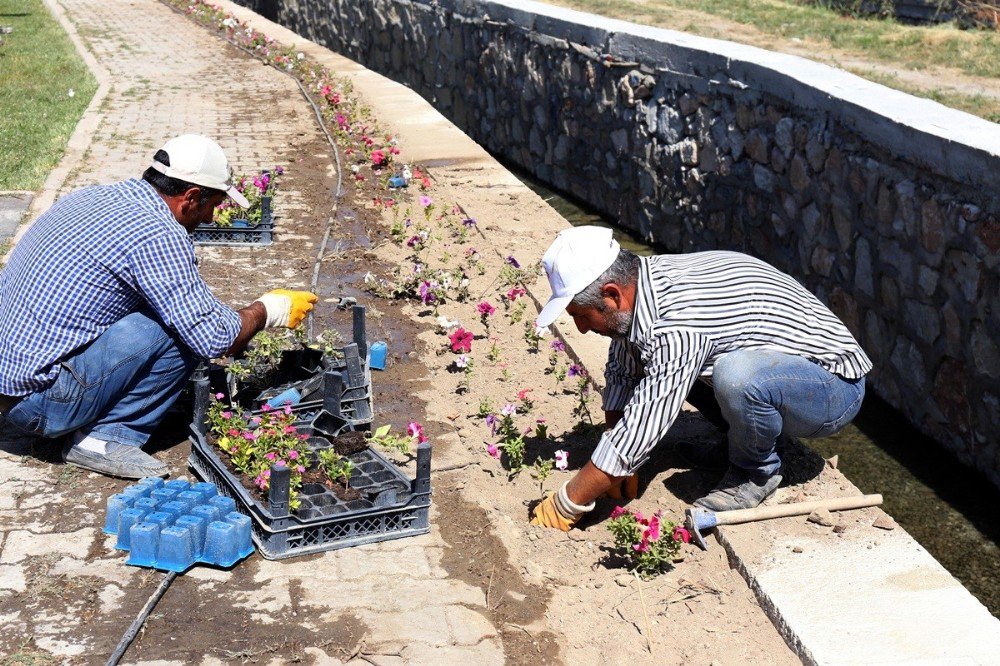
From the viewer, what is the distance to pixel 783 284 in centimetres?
402

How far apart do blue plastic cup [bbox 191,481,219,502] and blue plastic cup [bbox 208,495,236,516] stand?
2 centimetres

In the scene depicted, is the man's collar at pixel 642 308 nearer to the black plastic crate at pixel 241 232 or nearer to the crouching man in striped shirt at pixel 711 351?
the crouching man in striped shirt at pixel 711 351

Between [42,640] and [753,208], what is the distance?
5.76 meters

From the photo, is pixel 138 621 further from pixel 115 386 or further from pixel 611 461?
pixel 611 461

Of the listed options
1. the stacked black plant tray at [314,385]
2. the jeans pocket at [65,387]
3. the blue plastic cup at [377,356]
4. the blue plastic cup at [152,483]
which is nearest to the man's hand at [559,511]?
the stacked black plant tray at [314,385]

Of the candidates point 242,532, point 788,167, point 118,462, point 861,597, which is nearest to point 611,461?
point 861,597

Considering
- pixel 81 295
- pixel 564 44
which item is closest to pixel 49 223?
pixel 81 295

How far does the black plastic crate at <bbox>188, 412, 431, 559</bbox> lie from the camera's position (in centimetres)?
384

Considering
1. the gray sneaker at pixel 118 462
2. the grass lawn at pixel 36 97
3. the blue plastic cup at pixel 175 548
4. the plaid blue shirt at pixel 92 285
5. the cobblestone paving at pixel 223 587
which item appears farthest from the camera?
the grass lawn at pixel 36 97

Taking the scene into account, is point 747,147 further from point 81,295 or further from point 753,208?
point 81,295

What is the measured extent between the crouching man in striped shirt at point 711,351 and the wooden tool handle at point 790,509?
0.30 feet

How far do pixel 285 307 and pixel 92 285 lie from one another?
2.73ft

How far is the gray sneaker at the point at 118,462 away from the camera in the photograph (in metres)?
4.34

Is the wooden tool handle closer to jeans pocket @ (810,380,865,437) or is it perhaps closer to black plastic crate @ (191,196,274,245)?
jeans pocket @ (810,380,865,437)
